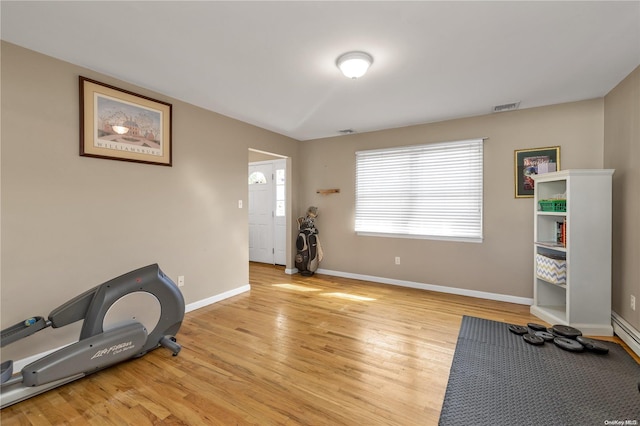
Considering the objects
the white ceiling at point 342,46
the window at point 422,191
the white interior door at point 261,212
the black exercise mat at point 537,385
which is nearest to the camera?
the black exercise mat at point 537,385

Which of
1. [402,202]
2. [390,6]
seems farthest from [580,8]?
[402,202]

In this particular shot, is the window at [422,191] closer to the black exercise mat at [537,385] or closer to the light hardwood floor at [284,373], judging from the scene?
the light hardwood floor at [284,373]

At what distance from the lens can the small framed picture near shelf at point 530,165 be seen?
11.4 feet

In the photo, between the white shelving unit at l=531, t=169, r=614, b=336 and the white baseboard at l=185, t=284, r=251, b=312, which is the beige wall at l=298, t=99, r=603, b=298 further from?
the white baseboard at l=185, t=284, r=251, b=312

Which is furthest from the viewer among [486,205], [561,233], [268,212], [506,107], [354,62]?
[268,212]

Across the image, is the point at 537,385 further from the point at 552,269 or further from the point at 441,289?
the point at 441,289

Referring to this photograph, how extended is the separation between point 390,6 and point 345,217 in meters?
3.56

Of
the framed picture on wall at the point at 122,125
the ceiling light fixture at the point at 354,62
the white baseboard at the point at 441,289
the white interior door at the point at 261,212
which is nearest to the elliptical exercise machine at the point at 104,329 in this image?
the framed picture on wall at the point at 122,125

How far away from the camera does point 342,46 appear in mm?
2209

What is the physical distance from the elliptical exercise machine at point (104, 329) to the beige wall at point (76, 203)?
443mm

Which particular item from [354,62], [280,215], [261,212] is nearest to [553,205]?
[354,62]

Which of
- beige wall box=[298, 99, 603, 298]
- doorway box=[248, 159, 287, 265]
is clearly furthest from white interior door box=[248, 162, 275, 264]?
beige wall box=[298, 99, 603, 298]

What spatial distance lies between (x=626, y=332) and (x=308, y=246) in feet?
13.1

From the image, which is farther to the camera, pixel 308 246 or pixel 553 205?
pixel 308 246
